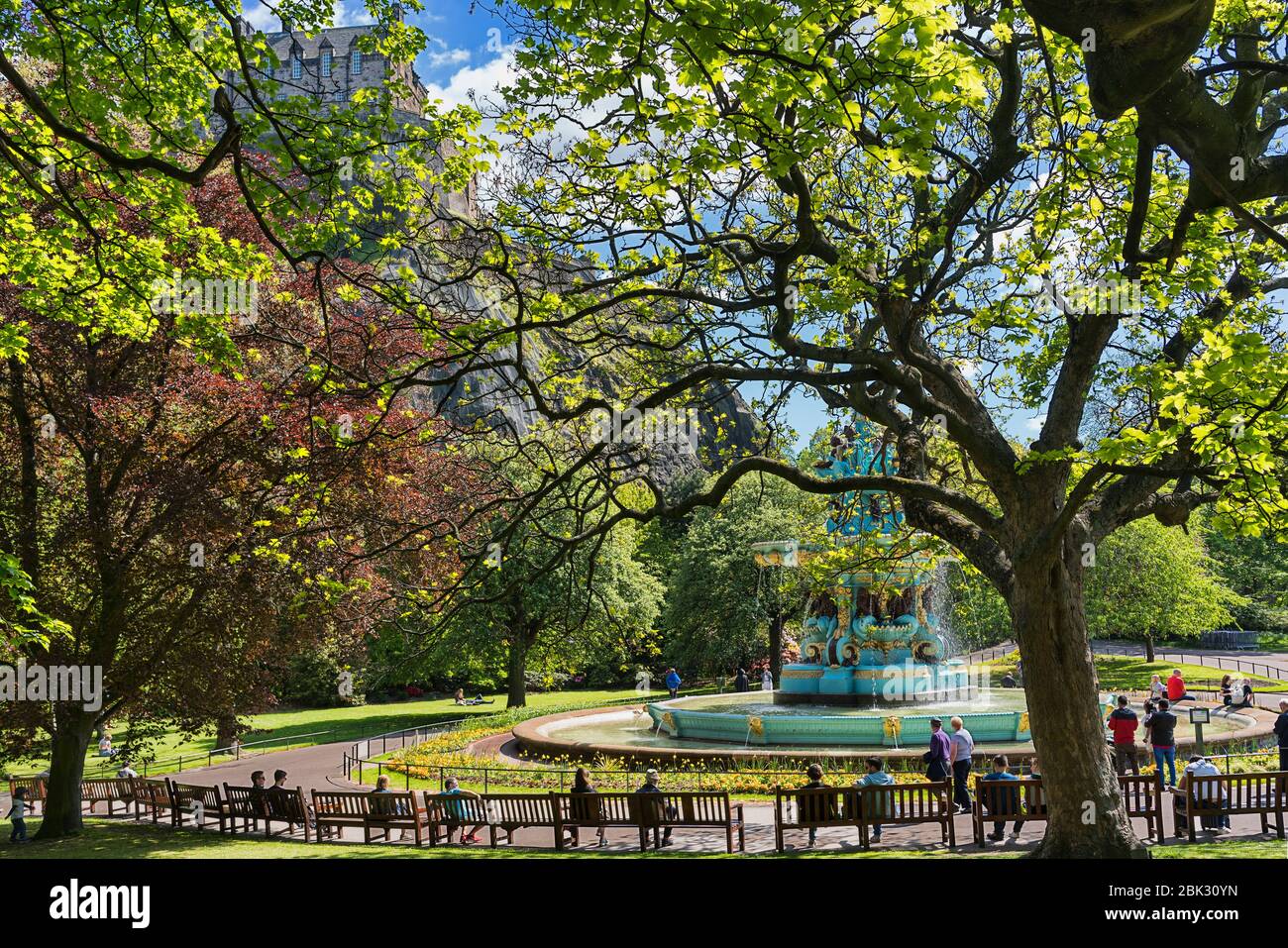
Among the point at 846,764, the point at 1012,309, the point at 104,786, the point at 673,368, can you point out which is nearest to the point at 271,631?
the point at 104,786

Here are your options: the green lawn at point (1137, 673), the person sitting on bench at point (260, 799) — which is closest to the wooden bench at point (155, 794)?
the person sitting on bench at point (260, 799)

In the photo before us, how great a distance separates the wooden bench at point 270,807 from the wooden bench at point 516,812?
6.73 ft

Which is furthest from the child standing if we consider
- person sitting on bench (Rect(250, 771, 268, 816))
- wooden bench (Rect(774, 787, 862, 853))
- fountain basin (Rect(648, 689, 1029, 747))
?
fountain basin (Rect(648, 689, 1029, 747))

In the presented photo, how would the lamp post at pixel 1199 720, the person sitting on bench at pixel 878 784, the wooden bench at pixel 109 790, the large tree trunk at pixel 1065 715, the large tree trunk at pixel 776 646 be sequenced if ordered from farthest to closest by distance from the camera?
the large tree trunk at pixel 776 646 → the wooden bench at pixel 109 790 → the lamp post at pixel 1199 720 → the person sitting on bench at pixel 878 784 → the large tree trunk at pixel 1065 715

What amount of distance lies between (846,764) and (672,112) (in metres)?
13.6

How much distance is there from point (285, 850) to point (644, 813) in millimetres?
4672

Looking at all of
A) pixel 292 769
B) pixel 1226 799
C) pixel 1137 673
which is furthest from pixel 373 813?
pixel 1137 673

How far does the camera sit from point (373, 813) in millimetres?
13516

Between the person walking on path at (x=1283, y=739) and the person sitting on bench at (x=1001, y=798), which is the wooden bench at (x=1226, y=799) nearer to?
the person sitting on bench at (x=1001, y=798)

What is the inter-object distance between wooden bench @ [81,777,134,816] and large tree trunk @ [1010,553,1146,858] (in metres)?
15.1

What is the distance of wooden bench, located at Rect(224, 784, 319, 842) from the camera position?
1408 centimetres

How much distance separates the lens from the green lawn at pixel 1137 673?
3724 cm

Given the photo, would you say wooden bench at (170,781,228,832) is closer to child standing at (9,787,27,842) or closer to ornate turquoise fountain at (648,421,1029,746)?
child standing at (9,787,27,842)
